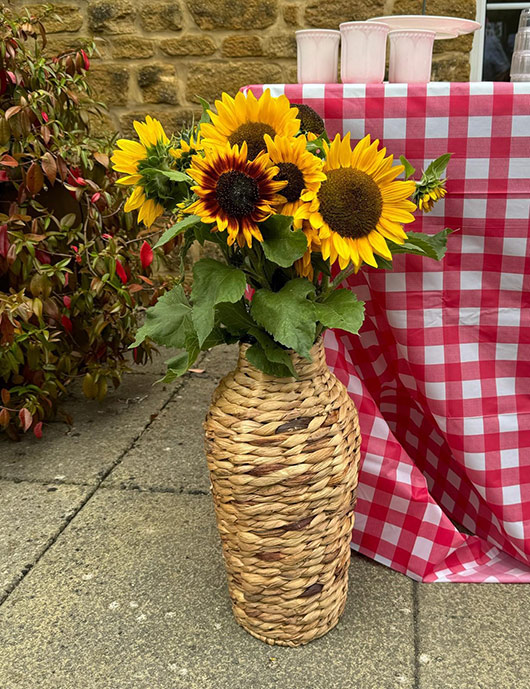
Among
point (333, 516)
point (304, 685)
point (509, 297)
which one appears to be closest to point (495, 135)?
point (509, 297)

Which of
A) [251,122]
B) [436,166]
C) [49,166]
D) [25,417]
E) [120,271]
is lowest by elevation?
[25,417]

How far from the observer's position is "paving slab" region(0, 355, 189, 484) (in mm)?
2152

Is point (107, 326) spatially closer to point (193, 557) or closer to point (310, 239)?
point (193, 557)

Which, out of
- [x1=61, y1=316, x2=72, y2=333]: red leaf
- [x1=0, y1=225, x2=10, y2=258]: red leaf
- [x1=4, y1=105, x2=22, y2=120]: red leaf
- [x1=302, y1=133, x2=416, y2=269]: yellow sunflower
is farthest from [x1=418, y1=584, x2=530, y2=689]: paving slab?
[x1=4, y1=105, x2=22, y2=120]: red leaf

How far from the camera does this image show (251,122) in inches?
43.9

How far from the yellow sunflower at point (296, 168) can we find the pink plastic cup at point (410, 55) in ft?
2.32

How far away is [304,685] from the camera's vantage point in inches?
52.9

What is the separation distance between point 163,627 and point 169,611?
0.16 feet

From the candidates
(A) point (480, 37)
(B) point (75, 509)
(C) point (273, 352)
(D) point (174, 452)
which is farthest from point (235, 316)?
(A) point (480, 37)

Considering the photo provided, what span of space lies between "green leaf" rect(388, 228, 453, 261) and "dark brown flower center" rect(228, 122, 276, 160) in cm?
31

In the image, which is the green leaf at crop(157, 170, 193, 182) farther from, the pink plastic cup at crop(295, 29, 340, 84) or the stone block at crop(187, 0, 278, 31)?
the stone block at crop(187, 0, 278, 31)

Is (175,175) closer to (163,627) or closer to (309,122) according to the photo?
(309,122)

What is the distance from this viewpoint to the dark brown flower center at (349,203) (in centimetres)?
110

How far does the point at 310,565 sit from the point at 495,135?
970 mm
